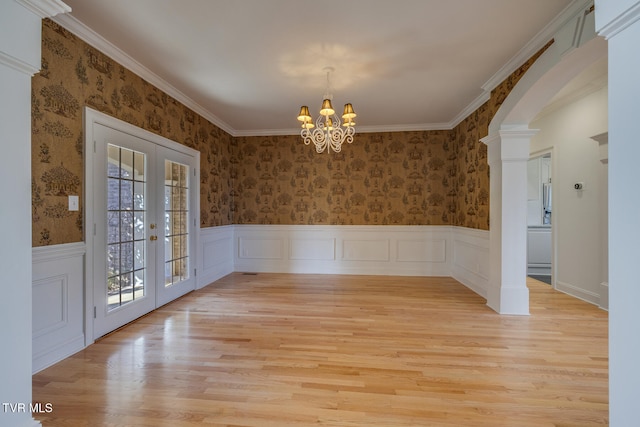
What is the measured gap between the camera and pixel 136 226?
3354 millimetres

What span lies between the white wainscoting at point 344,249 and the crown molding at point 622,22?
15.6 feet

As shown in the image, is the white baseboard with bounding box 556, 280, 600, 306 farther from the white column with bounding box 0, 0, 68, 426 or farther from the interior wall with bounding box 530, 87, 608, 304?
the white column with bounding box 0, 0, 68, 426

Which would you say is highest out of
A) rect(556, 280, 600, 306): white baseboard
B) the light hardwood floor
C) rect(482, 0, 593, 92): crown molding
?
rect(482, 0, 593, 92): crown molding

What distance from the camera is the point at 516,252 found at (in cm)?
350

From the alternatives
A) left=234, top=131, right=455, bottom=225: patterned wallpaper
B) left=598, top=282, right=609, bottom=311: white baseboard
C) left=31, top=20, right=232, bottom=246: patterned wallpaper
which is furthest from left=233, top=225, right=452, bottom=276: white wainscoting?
left=31, top=20, right=232, bottom=246: patterned wallpaper

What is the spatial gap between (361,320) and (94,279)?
2784mm

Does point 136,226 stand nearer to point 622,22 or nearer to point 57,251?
point 57,251

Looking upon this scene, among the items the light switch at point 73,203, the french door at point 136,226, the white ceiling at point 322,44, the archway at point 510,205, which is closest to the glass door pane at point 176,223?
the french door at point 136,226

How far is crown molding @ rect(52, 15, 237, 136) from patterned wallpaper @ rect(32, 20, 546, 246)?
6 centimetres

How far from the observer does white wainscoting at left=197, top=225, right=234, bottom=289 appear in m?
4.77

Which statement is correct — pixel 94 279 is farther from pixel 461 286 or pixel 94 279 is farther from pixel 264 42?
pixel 461 286

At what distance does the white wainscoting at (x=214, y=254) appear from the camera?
4770mm

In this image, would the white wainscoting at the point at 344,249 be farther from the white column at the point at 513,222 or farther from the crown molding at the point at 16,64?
the crown molding at the point at 16,64

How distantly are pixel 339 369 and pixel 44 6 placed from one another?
114 inches
